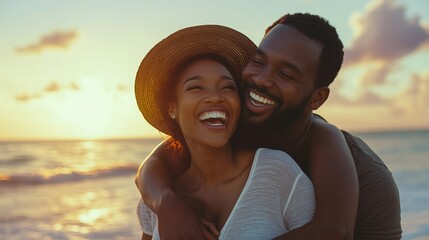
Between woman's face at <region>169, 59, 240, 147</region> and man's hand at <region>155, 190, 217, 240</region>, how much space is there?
1.06 feet

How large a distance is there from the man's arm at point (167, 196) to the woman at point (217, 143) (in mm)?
80

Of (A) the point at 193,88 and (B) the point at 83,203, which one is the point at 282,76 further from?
(B) the point at 83,203

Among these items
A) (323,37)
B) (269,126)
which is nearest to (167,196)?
(269,126)

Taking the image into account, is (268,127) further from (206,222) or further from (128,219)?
(128,219)

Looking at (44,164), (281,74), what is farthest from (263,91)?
(44,164)

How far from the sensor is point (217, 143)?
10.2ft

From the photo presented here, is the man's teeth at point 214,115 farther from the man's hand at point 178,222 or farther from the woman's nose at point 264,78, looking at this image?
the man's hand at point 178,222

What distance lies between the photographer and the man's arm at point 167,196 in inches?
118

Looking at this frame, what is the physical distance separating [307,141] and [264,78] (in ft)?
1.35

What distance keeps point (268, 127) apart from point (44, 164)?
20.5 m

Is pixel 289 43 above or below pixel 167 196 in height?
above

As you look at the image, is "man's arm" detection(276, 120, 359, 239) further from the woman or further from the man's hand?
the man's hand

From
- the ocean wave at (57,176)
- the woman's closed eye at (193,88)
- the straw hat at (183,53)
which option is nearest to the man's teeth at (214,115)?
the woman's closed eye at (193,88)

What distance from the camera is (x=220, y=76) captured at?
3162 millimetres
